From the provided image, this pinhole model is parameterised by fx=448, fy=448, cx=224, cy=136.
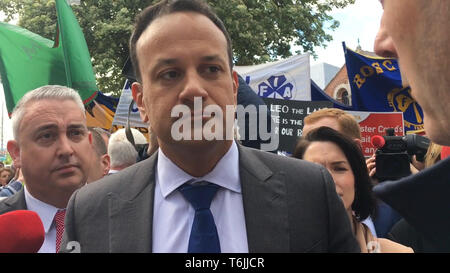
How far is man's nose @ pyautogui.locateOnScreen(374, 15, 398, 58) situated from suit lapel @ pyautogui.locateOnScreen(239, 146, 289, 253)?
782 millimetres

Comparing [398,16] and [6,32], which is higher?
[6,32]

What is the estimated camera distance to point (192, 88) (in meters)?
1.40

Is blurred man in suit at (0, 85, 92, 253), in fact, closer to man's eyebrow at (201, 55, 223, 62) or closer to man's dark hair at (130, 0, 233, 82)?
man's dark hair at (130, 0, 233, 82)

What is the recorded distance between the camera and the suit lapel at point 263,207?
1.42 m

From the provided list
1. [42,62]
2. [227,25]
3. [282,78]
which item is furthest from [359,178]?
[227,25]

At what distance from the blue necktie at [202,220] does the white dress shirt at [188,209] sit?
3cm

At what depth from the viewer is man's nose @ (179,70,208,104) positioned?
4.61ft

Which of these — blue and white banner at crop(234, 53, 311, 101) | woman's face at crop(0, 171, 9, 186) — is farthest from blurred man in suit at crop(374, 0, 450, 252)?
woman's face at crop(0, 171, 9, 186)

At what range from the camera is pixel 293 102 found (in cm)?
553

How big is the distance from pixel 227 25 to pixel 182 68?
1237 centimetres

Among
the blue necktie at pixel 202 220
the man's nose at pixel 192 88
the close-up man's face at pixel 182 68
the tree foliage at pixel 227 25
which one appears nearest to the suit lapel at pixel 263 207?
the blue necktie at pixel 202 220
